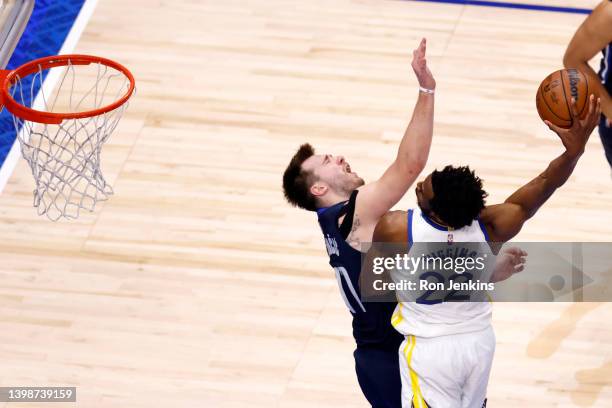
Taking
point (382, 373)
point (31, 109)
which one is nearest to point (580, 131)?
point (382, 373)

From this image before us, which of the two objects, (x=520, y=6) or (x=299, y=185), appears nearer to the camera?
(x=299, y=185)

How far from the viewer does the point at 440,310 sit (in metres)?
4.11

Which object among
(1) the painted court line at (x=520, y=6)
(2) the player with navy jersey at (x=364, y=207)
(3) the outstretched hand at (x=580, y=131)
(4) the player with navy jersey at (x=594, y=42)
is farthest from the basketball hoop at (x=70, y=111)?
(3) the outstretched hand at (x=580, y=131)

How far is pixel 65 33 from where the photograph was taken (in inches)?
297

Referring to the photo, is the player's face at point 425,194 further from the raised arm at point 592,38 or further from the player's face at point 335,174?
the raised arm at point 592,38

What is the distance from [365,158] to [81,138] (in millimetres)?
1653

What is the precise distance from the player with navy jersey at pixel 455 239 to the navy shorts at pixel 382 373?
15 centimetres

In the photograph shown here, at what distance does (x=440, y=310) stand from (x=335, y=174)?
25.5 inches

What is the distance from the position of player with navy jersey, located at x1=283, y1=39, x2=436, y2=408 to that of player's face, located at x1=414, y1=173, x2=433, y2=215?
45mm

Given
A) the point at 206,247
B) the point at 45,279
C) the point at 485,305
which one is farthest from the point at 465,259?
the point at 45,279

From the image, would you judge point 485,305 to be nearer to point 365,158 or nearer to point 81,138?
point 365,158

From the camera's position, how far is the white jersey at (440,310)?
3.98 meters

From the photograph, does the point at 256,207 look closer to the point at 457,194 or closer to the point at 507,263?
the point at 507,263

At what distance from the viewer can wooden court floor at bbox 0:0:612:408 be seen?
5.42 meters
